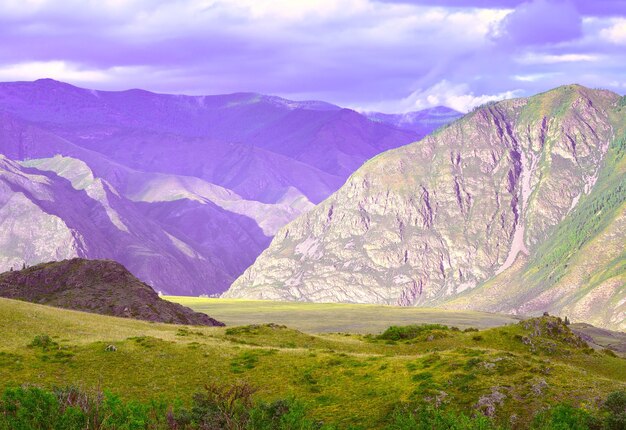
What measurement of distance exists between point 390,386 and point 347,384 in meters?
4.15

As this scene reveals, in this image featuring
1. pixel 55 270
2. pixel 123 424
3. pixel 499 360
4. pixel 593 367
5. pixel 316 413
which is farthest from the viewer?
pixel 55 270

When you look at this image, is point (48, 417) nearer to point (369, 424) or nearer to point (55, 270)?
point (369, 424)

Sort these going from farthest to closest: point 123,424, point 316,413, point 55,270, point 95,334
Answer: point 55,270 < point 95,334 < point 316,413 < point 123,424

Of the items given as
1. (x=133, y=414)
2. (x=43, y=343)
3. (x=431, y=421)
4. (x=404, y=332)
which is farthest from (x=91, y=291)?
(x=431, y=421)

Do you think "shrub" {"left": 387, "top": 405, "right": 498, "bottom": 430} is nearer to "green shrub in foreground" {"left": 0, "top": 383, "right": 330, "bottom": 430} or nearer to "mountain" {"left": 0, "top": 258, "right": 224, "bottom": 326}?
"green shrub in foreground" {"left": 0, "top": 383, "right": 330, "bottom": 430}

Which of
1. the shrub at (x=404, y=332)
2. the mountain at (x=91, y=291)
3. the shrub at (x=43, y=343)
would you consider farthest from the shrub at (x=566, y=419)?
the mountain at (x=91, y=291)

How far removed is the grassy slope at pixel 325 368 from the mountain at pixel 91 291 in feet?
157

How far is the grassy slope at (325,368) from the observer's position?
204 feet

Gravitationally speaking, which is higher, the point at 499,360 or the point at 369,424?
the point at 499,360

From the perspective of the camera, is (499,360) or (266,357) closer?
(499,360)

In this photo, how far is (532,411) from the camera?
191ft

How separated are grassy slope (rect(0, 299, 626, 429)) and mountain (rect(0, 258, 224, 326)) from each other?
4784 centimetres

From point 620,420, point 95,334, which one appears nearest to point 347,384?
point 620,420

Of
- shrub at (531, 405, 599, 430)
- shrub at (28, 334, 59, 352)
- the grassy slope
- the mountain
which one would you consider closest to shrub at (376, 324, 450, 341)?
the grassy slope
